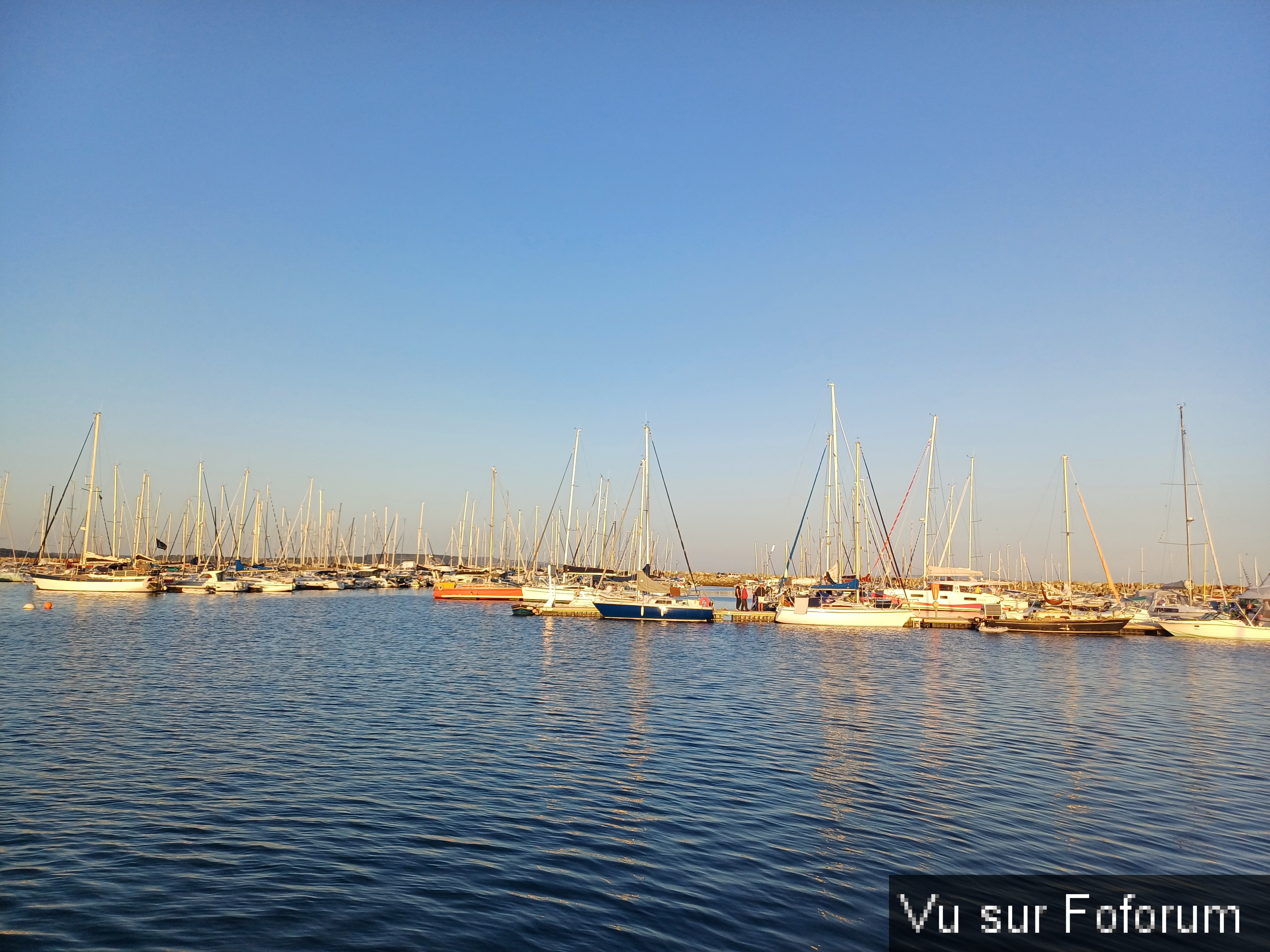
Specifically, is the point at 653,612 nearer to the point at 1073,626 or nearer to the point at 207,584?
the point at 1073,626

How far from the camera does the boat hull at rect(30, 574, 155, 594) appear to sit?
83.7 metres

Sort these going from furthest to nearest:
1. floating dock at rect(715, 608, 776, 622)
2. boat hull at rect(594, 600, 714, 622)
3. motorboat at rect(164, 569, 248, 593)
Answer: motorboat at rect(164, 569, 248, 593)
floating dock at rect(715, 608, 776, 622)
boat hull at rect(594, 600, 714, 622)

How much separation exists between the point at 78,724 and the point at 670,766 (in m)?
16.6

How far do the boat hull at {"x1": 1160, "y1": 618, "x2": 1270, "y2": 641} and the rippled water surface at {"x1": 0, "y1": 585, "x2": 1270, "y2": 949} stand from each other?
36072mm

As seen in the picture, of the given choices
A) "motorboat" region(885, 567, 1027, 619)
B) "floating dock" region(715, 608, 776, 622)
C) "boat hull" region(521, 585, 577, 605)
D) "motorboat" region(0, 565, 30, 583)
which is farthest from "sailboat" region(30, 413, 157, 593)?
"motorboat" region(885, 567, 1027, 619)

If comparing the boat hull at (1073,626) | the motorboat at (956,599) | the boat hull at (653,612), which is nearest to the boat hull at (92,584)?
the boat hull at (653,612)

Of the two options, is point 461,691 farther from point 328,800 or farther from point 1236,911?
point 1236,911

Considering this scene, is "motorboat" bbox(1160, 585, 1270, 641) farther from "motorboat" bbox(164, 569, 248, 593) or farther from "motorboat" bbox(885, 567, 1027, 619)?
"motorboat" bbox(164, 569, 248, 593)

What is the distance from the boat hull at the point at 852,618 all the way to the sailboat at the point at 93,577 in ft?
242

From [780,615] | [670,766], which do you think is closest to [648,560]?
[780,615]

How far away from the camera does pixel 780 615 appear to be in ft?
229
